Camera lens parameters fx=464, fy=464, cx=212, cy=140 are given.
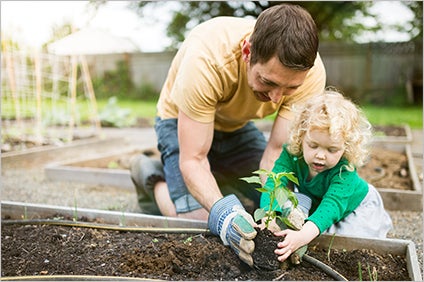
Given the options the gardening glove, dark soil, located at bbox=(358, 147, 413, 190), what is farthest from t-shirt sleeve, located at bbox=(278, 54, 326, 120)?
dark soil, located at bbox=(358, 147, 413, 190)

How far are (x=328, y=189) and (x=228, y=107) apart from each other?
75 centimetres

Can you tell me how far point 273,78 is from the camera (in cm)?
202

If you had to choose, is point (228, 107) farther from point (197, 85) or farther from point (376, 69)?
point (376, 69)

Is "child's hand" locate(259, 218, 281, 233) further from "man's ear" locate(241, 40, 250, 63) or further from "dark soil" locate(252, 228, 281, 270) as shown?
"man's ear" locate(241, 40, 250, 63)

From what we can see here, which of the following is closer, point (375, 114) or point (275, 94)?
point (275, 94)

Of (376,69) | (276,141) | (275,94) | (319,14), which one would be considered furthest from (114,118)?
(319,14)

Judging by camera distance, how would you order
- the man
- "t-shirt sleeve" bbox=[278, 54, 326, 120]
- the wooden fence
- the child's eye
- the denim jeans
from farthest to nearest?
the wooden fence
the denim jeans
"t-shirt sleeve" bbox=[278, 54, 326, 120]
the child's eye
the man

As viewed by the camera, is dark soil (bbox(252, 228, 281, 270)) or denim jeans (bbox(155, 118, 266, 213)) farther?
denim jeans (bbox(155, 118, 266, 213))

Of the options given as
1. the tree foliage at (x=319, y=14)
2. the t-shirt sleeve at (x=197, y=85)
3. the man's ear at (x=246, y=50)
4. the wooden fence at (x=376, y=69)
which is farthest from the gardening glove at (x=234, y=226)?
the wooden fence at (x=376, y=69)

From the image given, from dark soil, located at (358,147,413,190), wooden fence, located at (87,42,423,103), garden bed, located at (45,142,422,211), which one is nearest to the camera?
garden bed, located at (45,142,422,211)

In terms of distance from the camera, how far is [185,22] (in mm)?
15039

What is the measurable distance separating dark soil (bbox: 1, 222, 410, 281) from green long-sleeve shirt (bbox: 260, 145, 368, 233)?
19 centimetres

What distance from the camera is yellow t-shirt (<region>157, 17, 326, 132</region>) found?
2287 millimetres

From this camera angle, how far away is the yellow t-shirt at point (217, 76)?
2.29m
